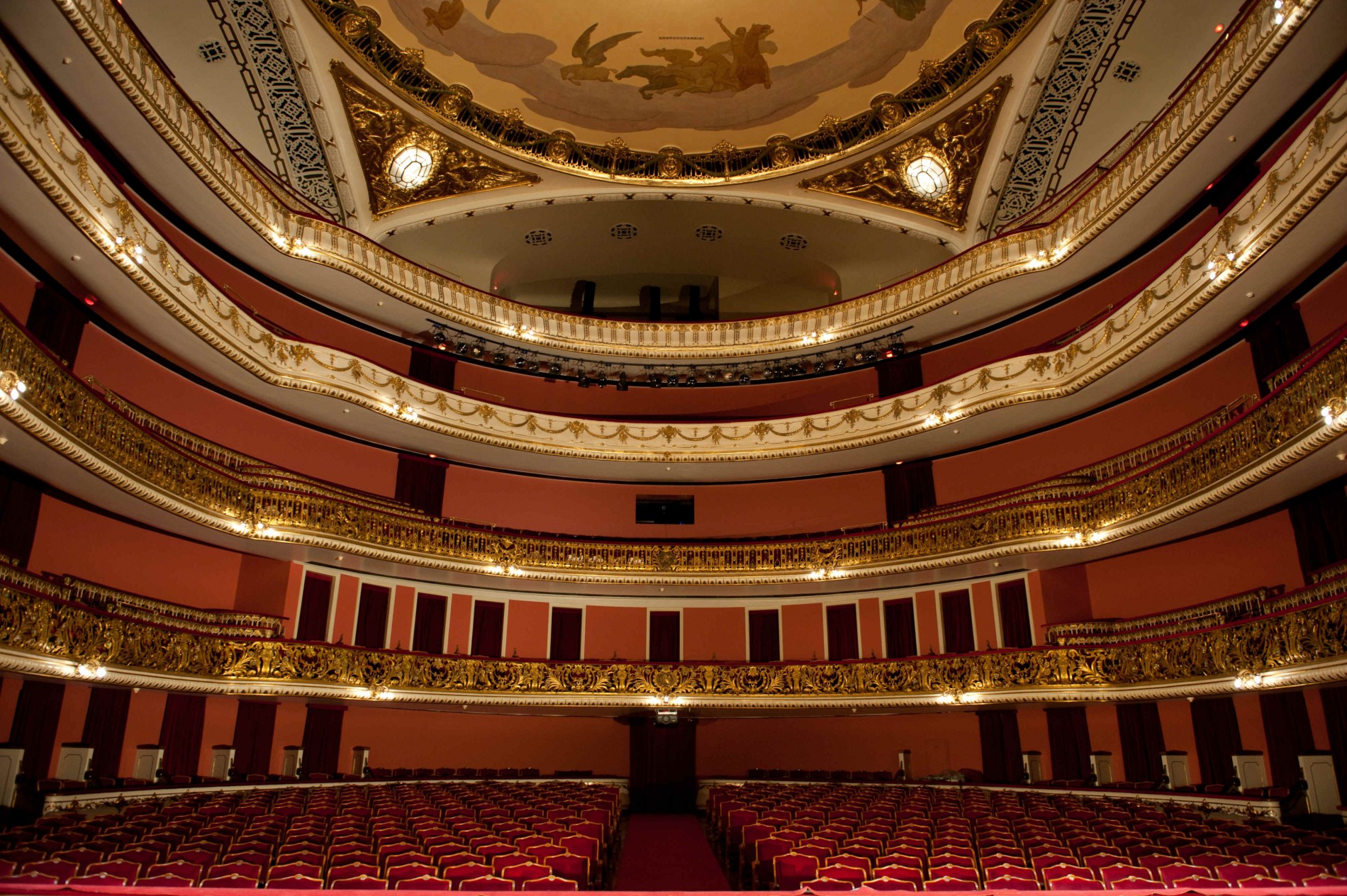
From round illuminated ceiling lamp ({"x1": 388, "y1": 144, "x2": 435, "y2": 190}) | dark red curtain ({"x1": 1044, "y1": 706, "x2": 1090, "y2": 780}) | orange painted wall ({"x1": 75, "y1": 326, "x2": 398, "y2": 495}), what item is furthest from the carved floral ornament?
dark red curtain ({"x1": 1044, "y1": 706, "x2": 1090, "y2": 780})

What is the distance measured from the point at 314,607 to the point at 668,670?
23.1 feet

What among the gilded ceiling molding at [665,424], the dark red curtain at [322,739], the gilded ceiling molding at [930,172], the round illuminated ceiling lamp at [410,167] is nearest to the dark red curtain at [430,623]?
the dark red curtain at [322,739]

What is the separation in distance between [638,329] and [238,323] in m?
10.1

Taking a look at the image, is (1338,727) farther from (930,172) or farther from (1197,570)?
(930,172)

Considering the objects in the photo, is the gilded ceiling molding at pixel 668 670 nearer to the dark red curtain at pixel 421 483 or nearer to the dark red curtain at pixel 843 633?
the dark red curtain at pixel 843 633

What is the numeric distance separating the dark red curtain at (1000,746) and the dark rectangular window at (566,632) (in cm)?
872

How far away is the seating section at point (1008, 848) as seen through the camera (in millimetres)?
6113

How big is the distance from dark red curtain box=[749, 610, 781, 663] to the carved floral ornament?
672 centimetres

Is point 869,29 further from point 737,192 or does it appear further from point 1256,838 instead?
point 1256,838

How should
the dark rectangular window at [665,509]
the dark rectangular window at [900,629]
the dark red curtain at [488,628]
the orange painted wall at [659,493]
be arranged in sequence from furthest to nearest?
1. the dark rectangular window at [665,509]
2. the orange painted wall at [659,493]
3. the dark red curtain at [488,628]
4. the dark rectangular window at [900,629]

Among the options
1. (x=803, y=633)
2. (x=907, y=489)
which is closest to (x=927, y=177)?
(x=907, y=489)

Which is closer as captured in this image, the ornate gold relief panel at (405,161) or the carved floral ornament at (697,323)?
the carved floral ornament at (697,323)

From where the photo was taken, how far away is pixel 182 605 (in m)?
14.3

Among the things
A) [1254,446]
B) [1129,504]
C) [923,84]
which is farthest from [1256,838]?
[923,84]
